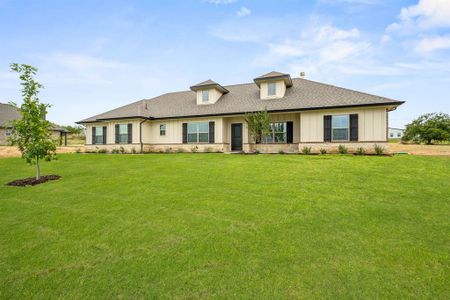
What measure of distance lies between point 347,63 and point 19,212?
2059 centimetres

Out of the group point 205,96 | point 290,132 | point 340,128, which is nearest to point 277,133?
point 290,132

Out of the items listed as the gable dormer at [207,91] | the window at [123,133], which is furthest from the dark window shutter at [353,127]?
the window at [123,133]

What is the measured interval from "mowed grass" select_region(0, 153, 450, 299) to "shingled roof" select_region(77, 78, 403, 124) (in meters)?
9.40

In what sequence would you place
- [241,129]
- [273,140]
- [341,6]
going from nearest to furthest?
[341,6] < [273,140] < [241,129]

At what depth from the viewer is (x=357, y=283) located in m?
2.74

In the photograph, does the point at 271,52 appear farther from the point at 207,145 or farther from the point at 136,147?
the point at 136,147

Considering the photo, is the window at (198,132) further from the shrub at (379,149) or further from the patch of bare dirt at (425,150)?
the patch of bare dirt at (425,150)

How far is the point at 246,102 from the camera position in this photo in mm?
19000

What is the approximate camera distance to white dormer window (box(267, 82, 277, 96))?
18.5m

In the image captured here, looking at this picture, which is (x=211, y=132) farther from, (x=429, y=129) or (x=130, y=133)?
(x=429, y=129)

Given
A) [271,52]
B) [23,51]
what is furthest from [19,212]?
[271,52]

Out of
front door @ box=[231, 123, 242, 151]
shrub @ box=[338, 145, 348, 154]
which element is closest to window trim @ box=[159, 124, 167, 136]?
front door @ box=[231, 123, 242, 151]

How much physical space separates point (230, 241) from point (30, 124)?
31.3ft

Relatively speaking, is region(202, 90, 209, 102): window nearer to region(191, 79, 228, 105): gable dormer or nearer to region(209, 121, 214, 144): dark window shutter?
region(191, 79, 228, 105): gable dormer
